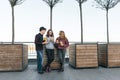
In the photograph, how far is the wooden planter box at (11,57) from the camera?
31.2 feet

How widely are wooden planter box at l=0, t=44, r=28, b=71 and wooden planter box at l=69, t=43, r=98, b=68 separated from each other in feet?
6.11

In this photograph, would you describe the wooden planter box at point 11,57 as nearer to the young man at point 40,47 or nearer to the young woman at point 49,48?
the young man at point 40,47

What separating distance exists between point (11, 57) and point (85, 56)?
8.26ft

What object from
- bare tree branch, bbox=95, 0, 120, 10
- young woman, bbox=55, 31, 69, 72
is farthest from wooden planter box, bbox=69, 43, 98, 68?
bare tree branch, bbox=95, 0, 120, 10

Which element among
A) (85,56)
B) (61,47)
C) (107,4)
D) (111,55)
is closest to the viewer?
(61,47)

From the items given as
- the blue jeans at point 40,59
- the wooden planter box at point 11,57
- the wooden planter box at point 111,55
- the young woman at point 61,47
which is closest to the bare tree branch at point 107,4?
the wooden planter box at point 111,55

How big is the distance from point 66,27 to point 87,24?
1.01 m

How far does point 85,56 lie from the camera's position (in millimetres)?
10250

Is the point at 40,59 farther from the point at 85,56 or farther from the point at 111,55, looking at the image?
the point at 111,55

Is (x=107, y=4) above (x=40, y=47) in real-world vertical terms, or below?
above

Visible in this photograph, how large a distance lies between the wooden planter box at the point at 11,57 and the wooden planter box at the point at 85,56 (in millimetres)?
1863

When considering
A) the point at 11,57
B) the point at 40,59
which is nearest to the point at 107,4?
the point at 40,59

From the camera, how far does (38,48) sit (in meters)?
9.16

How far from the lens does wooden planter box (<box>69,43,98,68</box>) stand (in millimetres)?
10188
